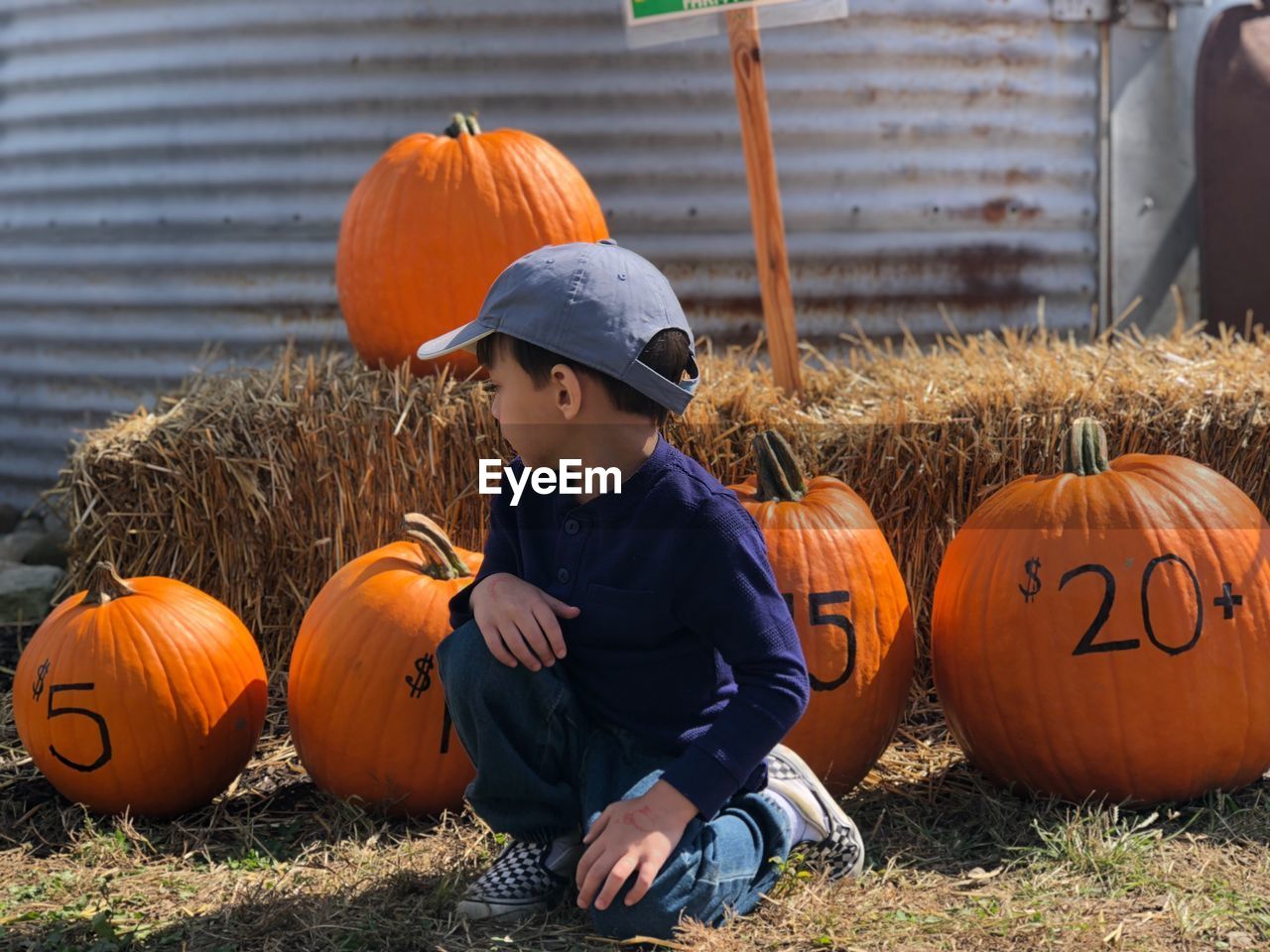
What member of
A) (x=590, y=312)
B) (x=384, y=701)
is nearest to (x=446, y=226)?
(x=384, y=701)

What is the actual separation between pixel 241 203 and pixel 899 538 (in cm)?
250

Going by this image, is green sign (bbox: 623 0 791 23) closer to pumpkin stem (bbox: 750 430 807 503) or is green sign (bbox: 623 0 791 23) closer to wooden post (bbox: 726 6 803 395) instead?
wooden post (bbox: 726 6 803 395)

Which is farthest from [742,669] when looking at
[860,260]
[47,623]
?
[860,260]

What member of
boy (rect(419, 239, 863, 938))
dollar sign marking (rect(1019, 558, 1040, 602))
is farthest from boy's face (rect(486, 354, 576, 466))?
dollar sign marking (rect(1019, 558, 1040, 602))

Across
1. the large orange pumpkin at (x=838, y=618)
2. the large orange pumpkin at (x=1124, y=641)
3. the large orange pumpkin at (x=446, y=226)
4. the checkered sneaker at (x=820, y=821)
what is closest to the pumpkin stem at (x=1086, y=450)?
the large orange pumpkin at (x=1124, y=641)

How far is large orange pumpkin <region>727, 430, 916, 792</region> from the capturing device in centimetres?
246

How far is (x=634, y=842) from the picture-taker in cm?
179

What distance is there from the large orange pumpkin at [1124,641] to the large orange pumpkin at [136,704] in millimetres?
1429

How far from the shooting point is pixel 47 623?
2.66 meters

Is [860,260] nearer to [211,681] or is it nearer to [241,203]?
[241,203]

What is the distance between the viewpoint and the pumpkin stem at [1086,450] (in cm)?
255

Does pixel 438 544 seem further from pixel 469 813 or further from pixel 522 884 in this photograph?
pixel 522 884

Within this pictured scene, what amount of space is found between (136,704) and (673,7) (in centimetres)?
200

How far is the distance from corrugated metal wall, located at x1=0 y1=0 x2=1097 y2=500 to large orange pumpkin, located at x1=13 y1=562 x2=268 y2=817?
74.0 inches
